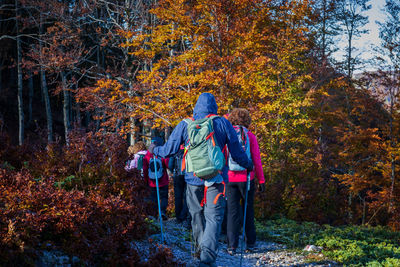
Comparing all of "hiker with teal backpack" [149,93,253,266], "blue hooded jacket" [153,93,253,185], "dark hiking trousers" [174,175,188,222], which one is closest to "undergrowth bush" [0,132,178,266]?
"hiker with teal backpack" [149,93,253,266]

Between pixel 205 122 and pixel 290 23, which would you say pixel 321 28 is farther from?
pixel 205 122

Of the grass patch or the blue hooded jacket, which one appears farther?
the grass patch

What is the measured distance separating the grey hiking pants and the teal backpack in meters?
0.23

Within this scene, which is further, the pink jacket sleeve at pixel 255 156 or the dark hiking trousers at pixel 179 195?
the dark hiking trousers at pixel 179 195

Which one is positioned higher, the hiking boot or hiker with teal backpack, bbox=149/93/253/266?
hiker with teal backpack, bbox=149/93/253/266

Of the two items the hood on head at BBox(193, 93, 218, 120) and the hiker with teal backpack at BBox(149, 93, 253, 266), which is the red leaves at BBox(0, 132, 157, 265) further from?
the hood on head at BBox(193, 93, 218, 120)

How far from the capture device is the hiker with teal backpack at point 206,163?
432 cm

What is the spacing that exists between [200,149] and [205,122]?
0.32 meters

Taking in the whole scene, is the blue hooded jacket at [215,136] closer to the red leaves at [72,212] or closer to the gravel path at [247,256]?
the red leaves at [72,212]

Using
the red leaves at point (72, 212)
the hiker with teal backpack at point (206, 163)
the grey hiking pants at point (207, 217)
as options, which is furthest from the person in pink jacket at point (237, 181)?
the red leaves at point (72, 212)

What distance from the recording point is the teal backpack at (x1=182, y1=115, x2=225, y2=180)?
430cm

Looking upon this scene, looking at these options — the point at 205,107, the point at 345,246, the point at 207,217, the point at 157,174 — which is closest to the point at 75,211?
the point at 207,217

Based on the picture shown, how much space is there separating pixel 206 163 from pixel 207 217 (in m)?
0.67

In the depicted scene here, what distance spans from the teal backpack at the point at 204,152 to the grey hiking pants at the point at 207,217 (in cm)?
23
